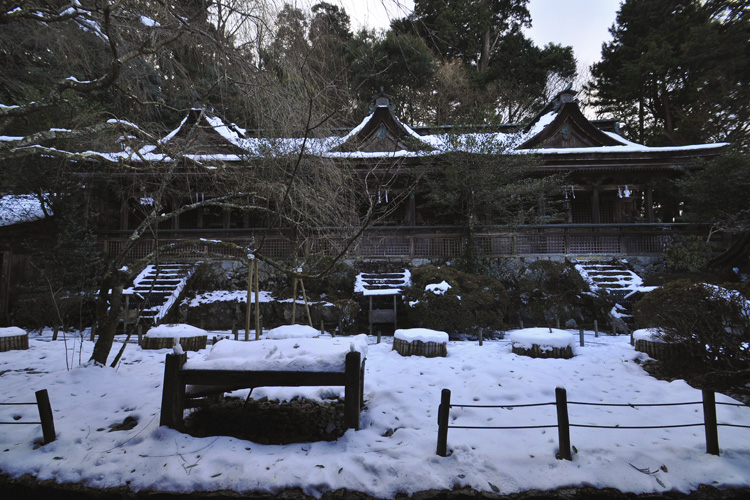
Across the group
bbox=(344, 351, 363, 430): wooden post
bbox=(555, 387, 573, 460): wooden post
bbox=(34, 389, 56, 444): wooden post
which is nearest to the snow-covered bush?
bbox=(555, 387, 573, 460): wooden post

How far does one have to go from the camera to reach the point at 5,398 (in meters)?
4.64

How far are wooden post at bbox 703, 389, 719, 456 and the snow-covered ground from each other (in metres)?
0.08

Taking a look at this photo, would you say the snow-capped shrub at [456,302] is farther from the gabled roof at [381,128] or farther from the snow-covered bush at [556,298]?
the gabled roof at [381,128]

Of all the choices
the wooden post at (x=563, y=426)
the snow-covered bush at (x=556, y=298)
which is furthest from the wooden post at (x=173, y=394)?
the snow-covered bush at (x=556, y=298)

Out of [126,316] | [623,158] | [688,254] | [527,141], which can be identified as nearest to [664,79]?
[623,158]

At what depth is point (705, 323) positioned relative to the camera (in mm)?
5375

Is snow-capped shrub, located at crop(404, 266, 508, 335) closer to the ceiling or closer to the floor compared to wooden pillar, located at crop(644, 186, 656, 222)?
Result: closer to the floor

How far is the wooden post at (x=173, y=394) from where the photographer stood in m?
3.71

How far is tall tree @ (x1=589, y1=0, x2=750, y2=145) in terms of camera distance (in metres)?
15.3

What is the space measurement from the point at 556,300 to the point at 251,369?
10232 mm

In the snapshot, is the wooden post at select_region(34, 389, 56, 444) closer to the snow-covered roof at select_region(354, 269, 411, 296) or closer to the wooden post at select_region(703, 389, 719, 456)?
the wooden post at select_region(703, 389, 719, 456)

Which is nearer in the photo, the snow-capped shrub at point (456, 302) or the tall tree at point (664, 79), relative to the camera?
the snow-capped shrub at point (456, 302)

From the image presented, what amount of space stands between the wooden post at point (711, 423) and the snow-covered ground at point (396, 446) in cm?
8

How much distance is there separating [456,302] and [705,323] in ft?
16.3
